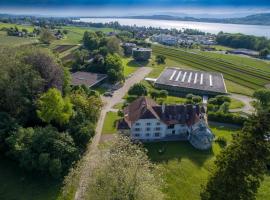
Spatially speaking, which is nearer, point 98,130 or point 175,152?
point 175,152

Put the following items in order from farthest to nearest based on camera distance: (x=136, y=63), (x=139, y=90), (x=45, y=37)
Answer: (x=45, y=37) → (x=136, y=63) → (x=139, y=90)

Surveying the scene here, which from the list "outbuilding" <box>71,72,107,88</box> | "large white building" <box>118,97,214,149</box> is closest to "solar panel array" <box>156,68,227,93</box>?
"outbuilding" <box>71,72,107,88</box>

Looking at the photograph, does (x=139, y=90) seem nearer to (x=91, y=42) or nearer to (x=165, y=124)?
(x=165, y=124)

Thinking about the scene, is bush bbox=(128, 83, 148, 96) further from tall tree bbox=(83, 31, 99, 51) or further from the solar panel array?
tall tree bbox=(83, 31, 99, 51)

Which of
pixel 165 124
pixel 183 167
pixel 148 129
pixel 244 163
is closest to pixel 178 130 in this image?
pixel 165 124

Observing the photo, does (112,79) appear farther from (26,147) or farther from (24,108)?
(26,147)
